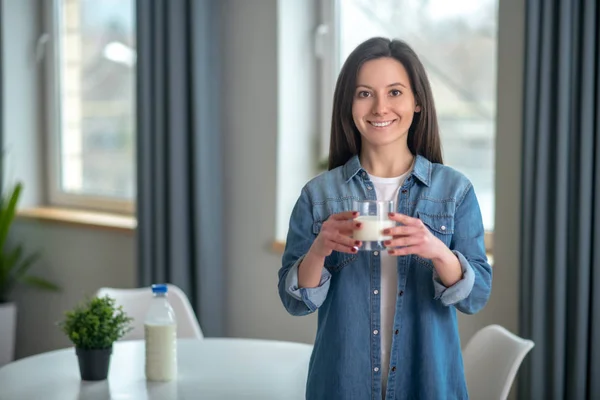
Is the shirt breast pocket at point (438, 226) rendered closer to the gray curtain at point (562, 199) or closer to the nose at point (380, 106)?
the nose at point (380, 106)

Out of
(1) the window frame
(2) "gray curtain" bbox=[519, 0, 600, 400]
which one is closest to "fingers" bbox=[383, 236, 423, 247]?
(2) "gray curtain" bbox=[519, 0, 600, 400]

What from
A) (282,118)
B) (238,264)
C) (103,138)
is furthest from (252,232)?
(103,138)

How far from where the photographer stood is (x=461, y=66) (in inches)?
118

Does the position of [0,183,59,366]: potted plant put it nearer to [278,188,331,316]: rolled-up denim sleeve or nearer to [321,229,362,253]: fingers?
[278,188,331,316]: rolled-up denim sleeve

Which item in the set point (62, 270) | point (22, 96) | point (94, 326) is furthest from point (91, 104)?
point (94, 326)

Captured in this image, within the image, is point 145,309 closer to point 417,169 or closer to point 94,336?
point 94,336

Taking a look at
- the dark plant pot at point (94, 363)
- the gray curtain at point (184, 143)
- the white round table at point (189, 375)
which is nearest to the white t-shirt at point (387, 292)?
the white round table at point (189, 375)

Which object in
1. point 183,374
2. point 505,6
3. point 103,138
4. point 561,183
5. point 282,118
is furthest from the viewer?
point 103,138

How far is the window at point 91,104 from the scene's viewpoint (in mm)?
4160

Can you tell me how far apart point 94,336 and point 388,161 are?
2.72ft

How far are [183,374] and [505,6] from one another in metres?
1.48

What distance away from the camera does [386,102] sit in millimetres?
1581

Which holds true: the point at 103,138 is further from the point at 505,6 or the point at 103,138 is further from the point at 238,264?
the point at 505,6

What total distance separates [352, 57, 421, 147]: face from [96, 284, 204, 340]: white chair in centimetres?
129
